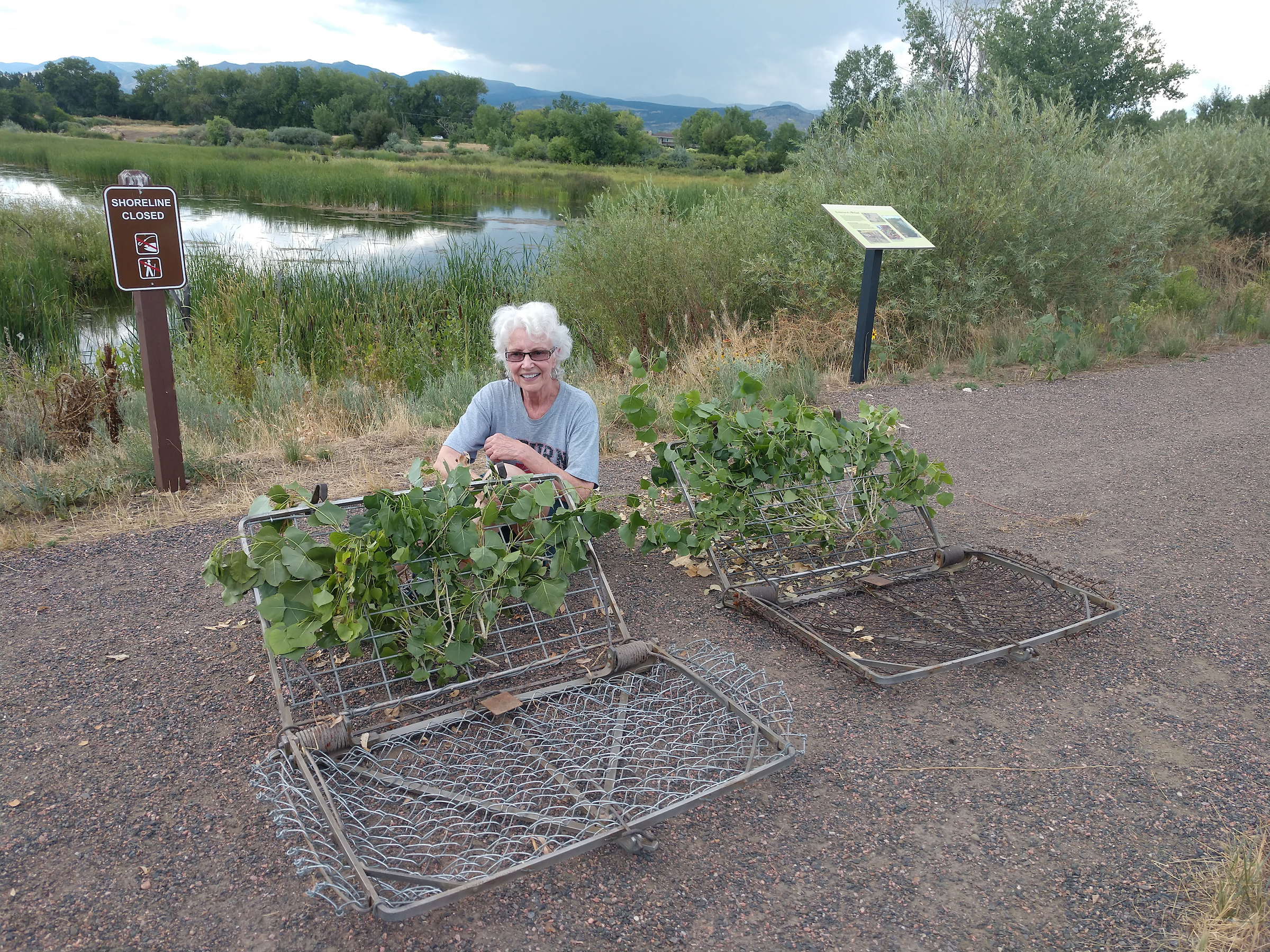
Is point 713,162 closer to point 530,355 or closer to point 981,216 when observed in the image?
point 981,216

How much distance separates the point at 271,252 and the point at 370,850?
1378 centimetres

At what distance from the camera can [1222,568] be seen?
163 inches

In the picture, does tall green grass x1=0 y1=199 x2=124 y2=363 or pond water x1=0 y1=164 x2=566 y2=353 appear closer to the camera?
tall green grass x1=0 y1=199 x2=124 y2=363

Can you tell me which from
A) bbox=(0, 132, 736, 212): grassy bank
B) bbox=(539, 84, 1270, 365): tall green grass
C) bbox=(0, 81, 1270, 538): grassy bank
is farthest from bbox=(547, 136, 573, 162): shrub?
bbox=(539, 84, 1270, 365): tall green grass

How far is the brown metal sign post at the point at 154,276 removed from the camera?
14.5 feet

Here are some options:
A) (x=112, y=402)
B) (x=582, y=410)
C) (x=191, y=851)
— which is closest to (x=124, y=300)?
(x=112, y=402)

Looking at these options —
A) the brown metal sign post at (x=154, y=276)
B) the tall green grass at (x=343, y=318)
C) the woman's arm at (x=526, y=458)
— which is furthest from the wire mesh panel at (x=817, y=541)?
the tall green grass at (x=343, y=318)

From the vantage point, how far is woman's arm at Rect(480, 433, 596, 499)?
3543 mm

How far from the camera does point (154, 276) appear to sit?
4.53m

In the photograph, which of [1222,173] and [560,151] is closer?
[1222,173]

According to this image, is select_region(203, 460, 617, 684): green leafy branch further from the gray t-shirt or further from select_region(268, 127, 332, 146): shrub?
select_region(268, 127, 332, 146): shrub

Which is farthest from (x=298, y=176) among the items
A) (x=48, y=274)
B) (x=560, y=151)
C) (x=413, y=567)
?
(x=560, y=151)

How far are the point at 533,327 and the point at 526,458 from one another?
1.78 ft

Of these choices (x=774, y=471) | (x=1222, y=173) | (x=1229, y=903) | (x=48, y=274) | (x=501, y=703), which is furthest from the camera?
(x=1222, y=173)
